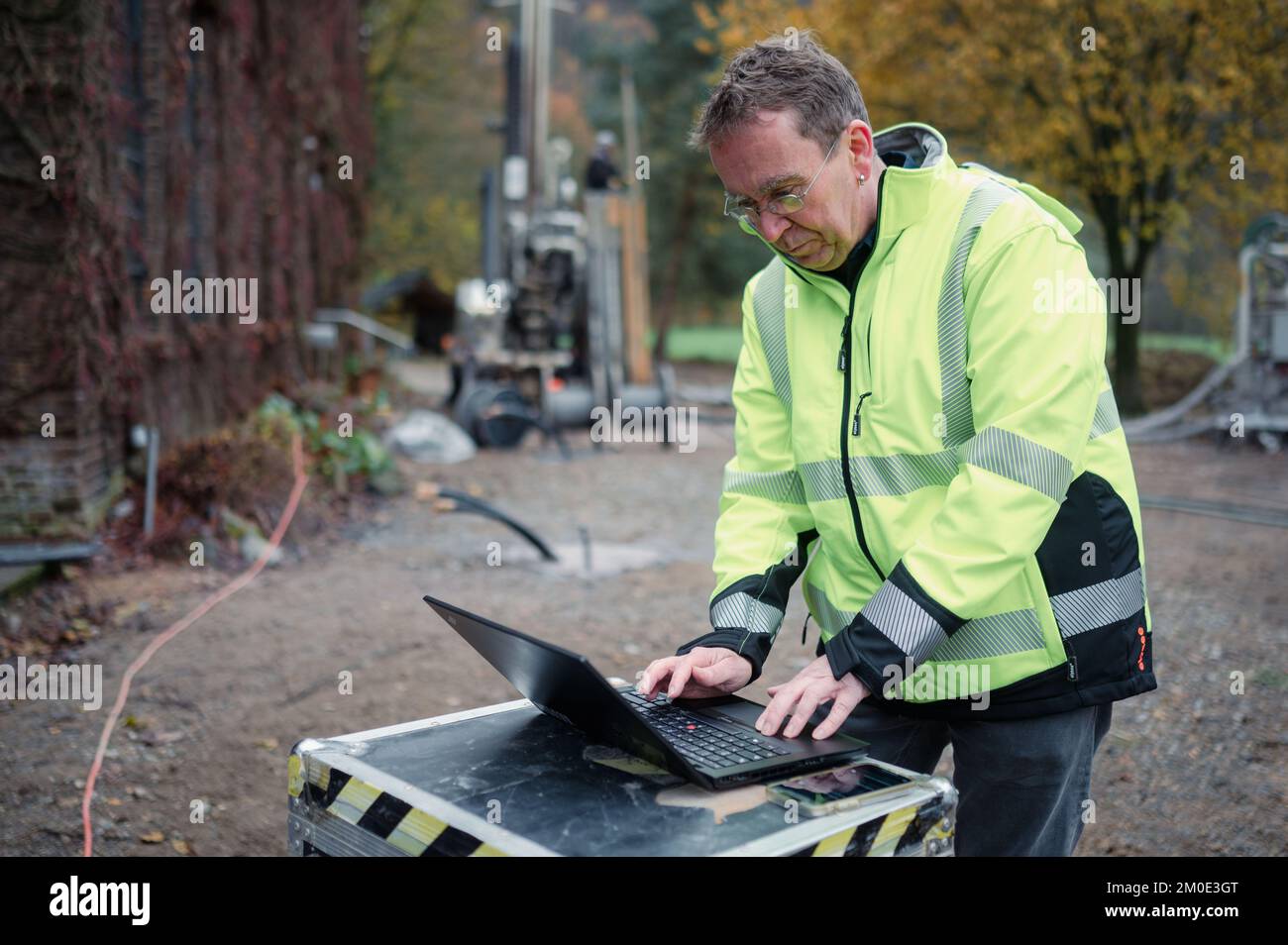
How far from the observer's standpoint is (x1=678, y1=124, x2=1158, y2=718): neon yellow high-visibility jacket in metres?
2.03

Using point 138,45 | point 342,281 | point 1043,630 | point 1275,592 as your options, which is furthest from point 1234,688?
point 342,281

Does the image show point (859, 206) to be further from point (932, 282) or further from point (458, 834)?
point (458, 834)

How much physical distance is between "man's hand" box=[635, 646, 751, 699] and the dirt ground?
7.04 ft

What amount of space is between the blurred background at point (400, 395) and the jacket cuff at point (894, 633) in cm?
214

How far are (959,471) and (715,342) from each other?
36458 millimetres

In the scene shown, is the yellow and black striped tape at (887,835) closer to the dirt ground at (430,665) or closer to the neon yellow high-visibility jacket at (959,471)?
the neon yellow high-visibility jacket at (959,471)

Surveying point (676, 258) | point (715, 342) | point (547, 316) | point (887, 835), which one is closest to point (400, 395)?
point (547, 316)

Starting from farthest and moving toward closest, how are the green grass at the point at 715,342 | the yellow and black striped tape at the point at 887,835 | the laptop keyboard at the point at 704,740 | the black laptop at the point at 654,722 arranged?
the green grass at the point at 715,342 → the laptop keyboard at the point at 704,740 → the black laptop at the point at 654,722 → the yellow and black striped tape at the point at 887,835

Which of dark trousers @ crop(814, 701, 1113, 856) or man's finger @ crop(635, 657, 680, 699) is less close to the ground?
man's finger @ crop(635, 657, 680, 699)

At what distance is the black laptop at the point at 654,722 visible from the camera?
1.83 meters

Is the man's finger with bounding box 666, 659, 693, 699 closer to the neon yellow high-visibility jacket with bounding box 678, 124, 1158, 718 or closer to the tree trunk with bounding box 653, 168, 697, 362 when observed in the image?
the neon yellow high-visibility jacket with bounding box 678, 124, 1158, 718

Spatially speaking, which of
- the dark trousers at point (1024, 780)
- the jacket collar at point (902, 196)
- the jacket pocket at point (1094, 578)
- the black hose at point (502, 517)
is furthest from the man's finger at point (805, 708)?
the black hose at point (502, 517)

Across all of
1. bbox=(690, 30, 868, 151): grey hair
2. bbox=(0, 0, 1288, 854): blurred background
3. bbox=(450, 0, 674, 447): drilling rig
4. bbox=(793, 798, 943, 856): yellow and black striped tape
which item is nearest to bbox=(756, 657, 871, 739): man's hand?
bbox=(793, 798, 943, 856): yellow and black striped tape

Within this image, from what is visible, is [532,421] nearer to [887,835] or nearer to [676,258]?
[887,835]
